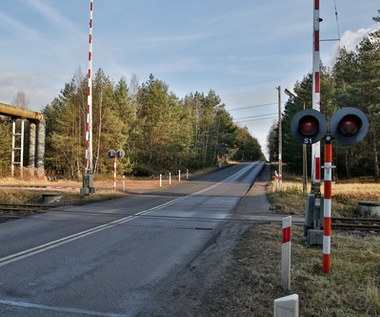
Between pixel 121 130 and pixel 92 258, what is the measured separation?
36.8 meters

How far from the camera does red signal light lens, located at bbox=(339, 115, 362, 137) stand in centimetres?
564

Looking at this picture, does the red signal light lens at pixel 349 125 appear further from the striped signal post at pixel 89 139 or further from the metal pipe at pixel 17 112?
the metal pipe at pixel 17 112

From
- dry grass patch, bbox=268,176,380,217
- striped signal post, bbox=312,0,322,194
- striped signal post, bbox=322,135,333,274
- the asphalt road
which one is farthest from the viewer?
dry grass patch, bbox=268,176,380,217

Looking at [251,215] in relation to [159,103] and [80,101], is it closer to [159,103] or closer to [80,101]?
[80,101]

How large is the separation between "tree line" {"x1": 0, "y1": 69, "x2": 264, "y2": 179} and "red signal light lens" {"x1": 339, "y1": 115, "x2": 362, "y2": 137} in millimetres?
30313

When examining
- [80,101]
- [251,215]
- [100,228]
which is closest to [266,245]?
[100,228]

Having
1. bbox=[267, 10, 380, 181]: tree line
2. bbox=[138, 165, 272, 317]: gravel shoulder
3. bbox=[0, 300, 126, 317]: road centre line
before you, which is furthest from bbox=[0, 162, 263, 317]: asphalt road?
bbox=[267, 10, 380, 181]: tree line

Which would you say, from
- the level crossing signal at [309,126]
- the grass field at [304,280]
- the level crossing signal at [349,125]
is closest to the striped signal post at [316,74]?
the grass field at [304,280]

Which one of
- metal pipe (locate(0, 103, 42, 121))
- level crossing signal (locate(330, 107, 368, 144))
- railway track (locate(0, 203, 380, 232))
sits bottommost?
railway track (locate(0, 203, 380, 232))

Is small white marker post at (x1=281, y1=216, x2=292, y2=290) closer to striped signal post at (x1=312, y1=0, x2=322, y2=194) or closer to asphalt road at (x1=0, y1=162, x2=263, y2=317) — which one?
asphalt road at (x1=0, y1=162, x2=263, y2=317)

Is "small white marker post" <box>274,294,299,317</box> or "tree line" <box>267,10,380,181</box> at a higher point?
"tree line" <box>267,10,380,181</box>

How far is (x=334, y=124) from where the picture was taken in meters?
5.79

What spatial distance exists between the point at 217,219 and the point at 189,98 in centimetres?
7633

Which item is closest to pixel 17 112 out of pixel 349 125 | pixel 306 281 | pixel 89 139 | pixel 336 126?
pixel 89 139
